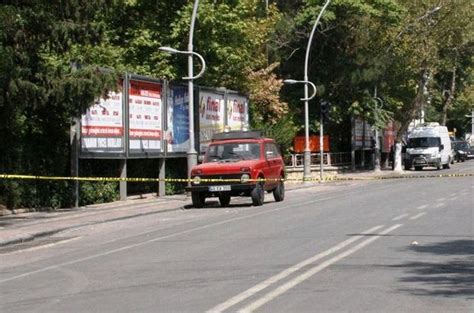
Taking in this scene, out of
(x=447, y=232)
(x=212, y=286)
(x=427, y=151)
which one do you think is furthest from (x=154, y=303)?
(x=427, y=151)

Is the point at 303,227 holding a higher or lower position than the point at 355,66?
lower

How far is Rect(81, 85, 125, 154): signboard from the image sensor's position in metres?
23.3

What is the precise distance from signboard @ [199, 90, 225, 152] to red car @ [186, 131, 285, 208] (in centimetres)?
685

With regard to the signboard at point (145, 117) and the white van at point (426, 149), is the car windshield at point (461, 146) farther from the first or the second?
the signboard at point (145, 117)

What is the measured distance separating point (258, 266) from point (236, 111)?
78.8 ft

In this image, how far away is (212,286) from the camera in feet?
28.4

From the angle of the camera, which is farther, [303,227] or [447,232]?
[303,227]

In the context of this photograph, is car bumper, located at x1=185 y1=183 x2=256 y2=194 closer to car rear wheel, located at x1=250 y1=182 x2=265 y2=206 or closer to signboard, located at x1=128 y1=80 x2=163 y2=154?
car rear wheel, located at x1=250 y1=182 x2=265 y2=206

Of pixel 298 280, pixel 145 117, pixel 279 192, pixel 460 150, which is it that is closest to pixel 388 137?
pixel 460 150

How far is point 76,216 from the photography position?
791 inches

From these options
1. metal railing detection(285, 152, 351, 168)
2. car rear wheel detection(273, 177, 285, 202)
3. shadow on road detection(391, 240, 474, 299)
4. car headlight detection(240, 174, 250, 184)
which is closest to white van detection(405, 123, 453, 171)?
metal railing detection(285, 152, 351, 168)

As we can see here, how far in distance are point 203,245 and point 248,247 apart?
101 cm

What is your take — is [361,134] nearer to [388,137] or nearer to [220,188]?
[388,137]

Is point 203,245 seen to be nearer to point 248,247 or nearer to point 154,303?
point 248,247
